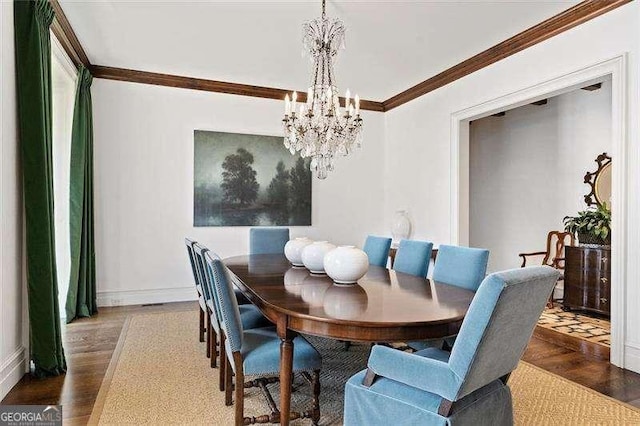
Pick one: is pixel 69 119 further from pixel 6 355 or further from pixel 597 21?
pixel 597 21

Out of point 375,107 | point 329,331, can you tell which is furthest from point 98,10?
point 375,107

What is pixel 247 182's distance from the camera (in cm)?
536

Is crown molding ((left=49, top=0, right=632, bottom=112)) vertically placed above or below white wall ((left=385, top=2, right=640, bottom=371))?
above

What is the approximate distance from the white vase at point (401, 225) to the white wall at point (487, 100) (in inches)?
4.4

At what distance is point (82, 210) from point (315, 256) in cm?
287

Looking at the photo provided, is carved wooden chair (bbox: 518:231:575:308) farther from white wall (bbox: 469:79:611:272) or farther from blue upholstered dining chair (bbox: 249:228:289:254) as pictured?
blue upholstered dining chair (bbox: 249:228:289:254)

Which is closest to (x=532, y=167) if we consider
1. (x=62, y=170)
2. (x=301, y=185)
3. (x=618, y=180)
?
(x=618, y=180)

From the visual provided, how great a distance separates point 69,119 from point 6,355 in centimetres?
279

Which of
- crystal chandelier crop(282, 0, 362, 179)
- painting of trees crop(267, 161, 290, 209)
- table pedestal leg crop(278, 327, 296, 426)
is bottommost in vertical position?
table pedestal leg crop(278, 327, 296, 426)

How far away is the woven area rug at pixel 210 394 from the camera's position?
229 cm

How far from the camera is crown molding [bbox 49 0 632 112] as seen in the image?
11.0ft

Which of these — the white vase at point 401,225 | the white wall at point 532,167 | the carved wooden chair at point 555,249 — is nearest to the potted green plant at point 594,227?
the carved wooden chair at point 555,249

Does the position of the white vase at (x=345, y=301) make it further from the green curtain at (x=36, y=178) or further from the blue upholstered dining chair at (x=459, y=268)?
the green curtain at (x=36, y=178)
